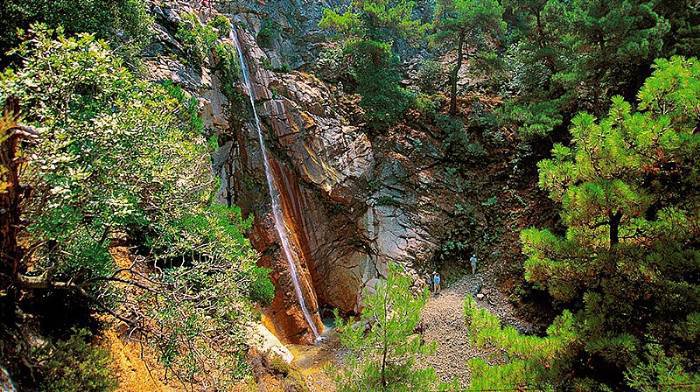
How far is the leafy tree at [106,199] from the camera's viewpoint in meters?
3.23

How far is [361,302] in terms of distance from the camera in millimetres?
13234

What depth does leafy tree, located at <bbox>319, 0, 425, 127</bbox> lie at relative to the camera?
14742 millimetres

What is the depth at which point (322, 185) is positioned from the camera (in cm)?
1391

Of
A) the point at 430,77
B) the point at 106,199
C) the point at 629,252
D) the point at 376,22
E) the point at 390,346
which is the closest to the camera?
the point at 106,199

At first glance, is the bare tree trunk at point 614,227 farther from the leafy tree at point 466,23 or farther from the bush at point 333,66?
the bush at point 333,66

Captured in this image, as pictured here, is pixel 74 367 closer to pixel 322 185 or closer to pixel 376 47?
pixel 322 185

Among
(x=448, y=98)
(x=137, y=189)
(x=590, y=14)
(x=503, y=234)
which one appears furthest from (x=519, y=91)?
(x=137, y=189)

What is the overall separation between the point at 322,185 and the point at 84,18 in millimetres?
8363

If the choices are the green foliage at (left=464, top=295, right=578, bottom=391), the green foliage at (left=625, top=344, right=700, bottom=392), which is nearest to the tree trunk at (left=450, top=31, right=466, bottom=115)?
the green foliage at (left=464, top=295, right=578, bottom=391)

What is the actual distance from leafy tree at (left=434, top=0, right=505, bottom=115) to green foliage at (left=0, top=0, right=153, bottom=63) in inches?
424

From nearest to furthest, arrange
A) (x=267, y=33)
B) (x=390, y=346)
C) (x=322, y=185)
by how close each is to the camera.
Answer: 1. (x=390, y=346)
2. (x=322, y=185)
3. (x=267, y=33)

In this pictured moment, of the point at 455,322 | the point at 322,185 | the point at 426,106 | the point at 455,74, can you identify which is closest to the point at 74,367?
the point at 455,322

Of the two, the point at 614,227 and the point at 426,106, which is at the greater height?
the point at 426,106

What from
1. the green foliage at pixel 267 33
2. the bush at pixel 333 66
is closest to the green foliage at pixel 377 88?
the bush at pixel 333 66
